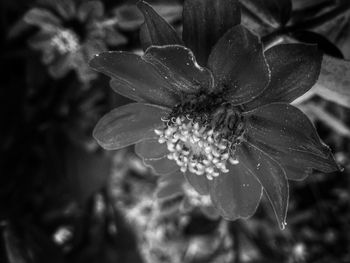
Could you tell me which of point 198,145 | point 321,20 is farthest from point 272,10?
point 198,145

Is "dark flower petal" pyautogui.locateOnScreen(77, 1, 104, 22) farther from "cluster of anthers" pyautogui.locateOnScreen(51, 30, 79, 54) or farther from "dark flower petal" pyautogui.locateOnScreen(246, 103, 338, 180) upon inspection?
"dark flower petal" pyautogui.locateOnScreen(246, 103, 338, 180)

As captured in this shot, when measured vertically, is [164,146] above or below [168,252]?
above

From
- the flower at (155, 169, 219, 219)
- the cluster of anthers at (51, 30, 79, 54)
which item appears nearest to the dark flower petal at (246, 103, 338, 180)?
the flower at (155, 169, 219, 219)

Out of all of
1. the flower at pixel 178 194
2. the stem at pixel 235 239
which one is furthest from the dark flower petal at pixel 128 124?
the stem at pixel 235 239

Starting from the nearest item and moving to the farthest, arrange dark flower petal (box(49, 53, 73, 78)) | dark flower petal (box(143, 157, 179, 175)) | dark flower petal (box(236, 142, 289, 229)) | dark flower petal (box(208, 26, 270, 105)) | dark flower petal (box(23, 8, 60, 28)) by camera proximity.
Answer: dark flower petal (box(208, 26, 270, 105)) → dark flower petal (box(236, 142, 289, 229)) → dark flower petal (box(143, 157, 179, 175)) → dark flower petal (box(23, 8, 60, 28)) → dark flower petal (box(49, 53, 73, 78))

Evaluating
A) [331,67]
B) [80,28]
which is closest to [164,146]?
[331,67]

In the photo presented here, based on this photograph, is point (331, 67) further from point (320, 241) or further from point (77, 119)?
point (320, 241)
